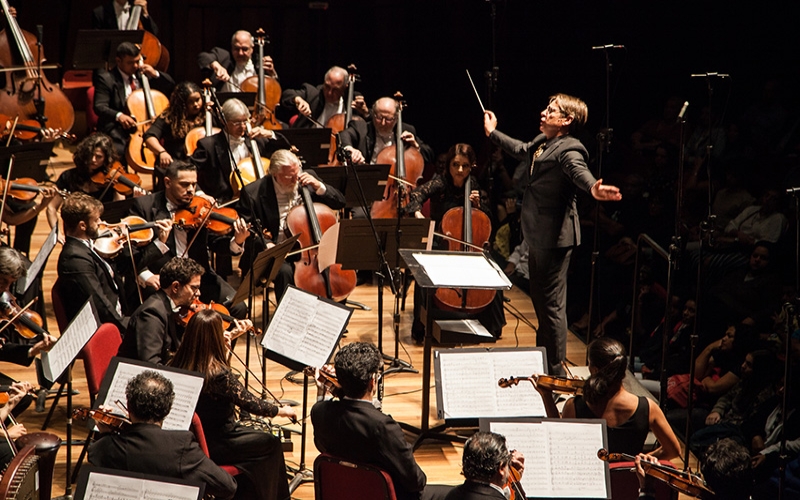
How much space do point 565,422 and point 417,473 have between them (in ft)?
1.97

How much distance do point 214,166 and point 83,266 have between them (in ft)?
6.72

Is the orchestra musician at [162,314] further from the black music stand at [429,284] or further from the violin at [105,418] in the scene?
the black music stand at [429,284]

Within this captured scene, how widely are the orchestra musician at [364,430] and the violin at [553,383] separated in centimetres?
61

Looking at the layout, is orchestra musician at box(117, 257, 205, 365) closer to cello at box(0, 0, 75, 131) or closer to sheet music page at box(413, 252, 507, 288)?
sheet music page at box(413, 252, 507, 288)

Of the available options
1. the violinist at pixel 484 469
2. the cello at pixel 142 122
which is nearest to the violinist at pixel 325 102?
the cello at pixel 142 122

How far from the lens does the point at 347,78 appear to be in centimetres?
787

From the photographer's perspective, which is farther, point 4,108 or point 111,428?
point 4,108

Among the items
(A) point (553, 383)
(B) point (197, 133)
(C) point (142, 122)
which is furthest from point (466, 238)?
(C) point (142, 122)

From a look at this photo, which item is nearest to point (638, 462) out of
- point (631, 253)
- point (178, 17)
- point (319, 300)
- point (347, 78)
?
point (319, 300)

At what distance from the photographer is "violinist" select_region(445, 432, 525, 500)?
9.89ft

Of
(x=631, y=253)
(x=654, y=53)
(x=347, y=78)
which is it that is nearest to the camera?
(x=631, y=253)

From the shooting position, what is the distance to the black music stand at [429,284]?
4.27m

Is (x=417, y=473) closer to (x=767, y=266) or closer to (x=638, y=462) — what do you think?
(x=638, y=462)

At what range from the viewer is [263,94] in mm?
7711
